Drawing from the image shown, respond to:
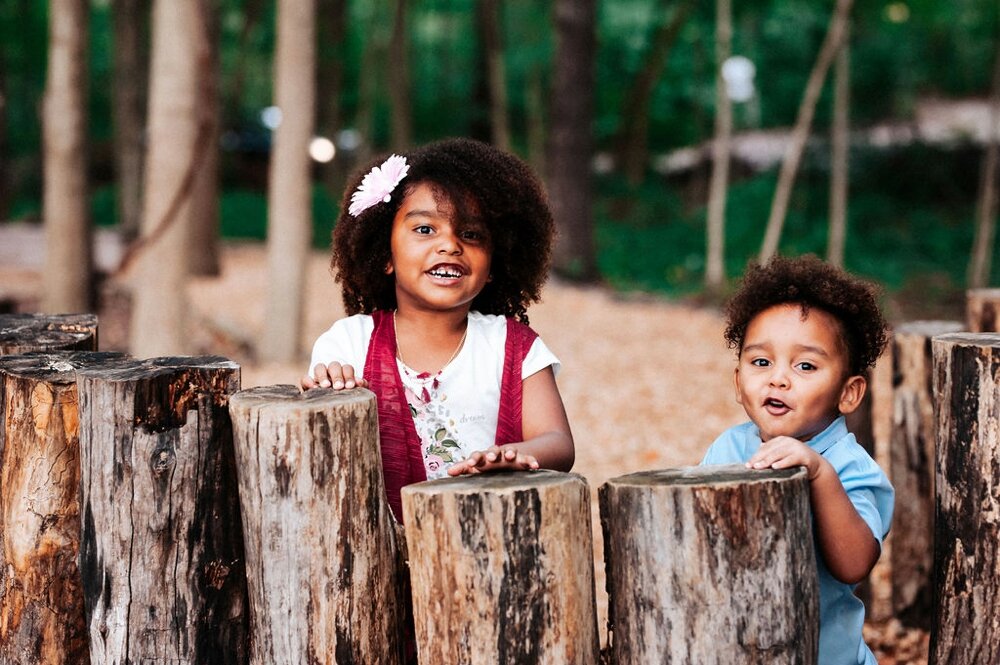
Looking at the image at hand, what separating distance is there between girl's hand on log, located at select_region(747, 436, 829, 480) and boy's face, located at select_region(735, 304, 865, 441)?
0.81ft

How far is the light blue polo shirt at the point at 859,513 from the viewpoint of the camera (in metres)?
2.38

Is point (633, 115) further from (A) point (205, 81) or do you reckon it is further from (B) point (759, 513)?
(B) point (759, 513)

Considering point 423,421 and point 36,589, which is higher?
point 423,421

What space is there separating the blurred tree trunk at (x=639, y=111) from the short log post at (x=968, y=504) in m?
17.0

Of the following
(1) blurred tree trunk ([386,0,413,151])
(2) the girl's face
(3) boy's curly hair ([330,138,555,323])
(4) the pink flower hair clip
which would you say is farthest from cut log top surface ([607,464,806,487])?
(1) blurred tree trunk ([386,0,413,151])

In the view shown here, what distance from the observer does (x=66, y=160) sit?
7.93 metres

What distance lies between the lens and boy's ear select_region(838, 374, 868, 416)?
2.52 m

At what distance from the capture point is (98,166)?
24984 millimetres

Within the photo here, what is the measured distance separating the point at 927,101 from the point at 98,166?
17633 millimetres

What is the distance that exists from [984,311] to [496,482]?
7.73ft

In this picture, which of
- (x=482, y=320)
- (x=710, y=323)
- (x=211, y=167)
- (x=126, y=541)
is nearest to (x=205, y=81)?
(x=482, y=320)

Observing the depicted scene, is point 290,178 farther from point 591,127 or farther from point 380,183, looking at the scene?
point 591,127

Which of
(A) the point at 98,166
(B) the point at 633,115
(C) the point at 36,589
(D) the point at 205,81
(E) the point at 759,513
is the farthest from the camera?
(A) the point at 98,166

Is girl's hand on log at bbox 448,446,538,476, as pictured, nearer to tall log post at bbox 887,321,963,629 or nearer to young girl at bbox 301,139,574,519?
young girl at bbox 301,139,574,519
